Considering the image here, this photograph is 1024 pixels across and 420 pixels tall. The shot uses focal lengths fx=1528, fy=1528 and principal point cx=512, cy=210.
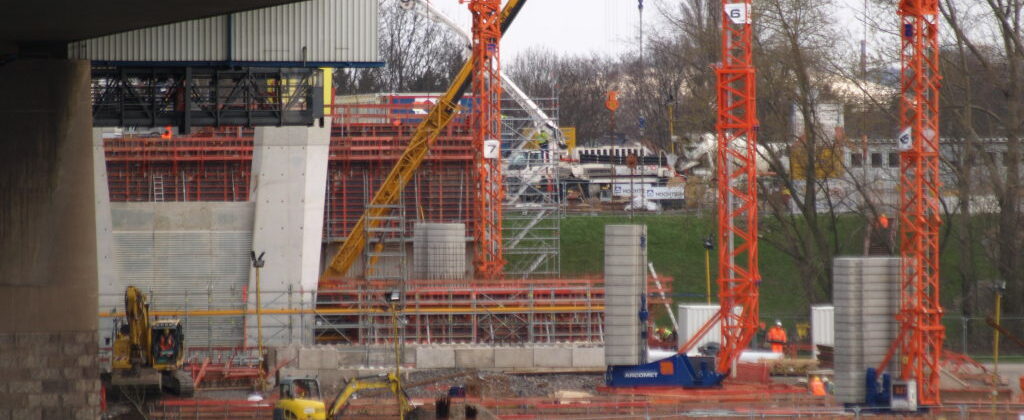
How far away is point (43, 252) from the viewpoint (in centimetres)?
2494

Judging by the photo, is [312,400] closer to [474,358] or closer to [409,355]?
[409,355]

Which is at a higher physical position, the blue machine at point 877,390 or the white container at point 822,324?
the white container at point 822,324

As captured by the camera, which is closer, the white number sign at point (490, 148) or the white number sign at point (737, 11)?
the white number sign at point (737, 11)

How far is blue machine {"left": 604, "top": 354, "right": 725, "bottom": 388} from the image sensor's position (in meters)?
32.7

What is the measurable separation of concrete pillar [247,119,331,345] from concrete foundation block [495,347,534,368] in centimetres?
643

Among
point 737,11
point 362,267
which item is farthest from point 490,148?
point 737,11

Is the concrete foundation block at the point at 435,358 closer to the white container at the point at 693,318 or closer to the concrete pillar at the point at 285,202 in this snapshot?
the concrete pillar at the point at 285,202

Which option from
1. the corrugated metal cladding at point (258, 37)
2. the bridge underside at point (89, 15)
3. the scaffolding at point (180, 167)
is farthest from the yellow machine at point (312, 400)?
the scaffolding at point (180, 167)

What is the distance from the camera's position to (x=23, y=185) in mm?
24906

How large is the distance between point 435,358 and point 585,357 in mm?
4009

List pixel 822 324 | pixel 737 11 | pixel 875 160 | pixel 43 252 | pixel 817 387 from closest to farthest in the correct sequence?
pixel 43 252
pixel 817 387
pixel 737 11
pixel 822 324
pixel 875 160

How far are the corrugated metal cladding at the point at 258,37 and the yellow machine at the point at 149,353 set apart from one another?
9.25 m

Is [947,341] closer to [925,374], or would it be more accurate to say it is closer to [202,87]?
[925,374]

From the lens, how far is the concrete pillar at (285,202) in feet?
144
